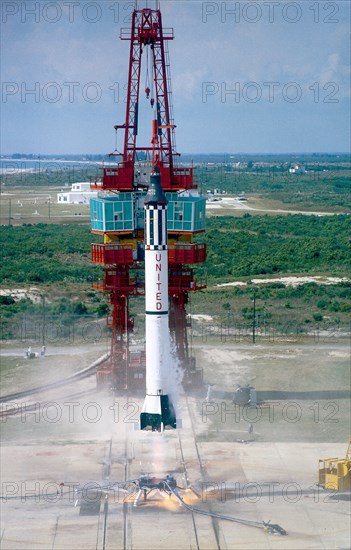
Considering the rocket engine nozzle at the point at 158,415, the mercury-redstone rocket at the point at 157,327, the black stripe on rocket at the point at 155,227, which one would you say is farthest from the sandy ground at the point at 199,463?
the black stripe on rocket at the point at 155,227

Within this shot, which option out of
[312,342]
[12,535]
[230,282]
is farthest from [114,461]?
[230,282]

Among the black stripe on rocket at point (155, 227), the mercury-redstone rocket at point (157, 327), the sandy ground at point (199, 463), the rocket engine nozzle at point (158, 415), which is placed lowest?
the sandy ground at point (199, 463)

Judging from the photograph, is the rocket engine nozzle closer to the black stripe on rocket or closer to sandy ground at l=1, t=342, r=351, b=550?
sandy ground at l=1, t=342, r=351, b=550

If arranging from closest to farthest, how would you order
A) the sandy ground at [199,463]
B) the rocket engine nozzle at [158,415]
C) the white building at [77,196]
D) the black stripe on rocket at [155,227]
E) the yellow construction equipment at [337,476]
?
the sandy ground at [199,463] → the yellow construction equipment at [337,476] → the black stripe on rocket at [155,227] → the rocket engine nozzle at [158,415] → the white building at [77,196]

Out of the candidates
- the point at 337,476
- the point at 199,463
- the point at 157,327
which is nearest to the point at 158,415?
the point at 199,463

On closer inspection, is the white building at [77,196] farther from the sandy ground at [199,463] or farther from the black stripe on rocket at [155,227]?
the black stripe on rocket at [155,227]

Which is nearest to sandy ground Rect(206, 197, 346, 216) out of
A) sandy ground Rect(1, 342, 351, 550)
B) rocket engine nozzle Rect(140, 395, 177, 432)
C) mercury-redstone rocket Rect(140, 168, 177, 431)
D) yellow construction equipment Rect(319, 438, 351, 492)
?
sandy ground Rect(1, 342, 351, 550)

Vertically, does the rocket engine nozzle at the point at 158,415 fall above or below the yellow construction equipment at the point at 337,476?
above
